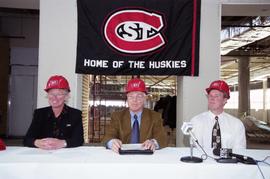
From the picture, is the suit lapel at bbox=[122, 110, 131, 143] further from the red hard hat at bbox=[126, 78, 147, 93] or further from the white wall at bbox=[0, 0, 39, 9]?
the white wall at bbox=[0, 0, 39, 9]

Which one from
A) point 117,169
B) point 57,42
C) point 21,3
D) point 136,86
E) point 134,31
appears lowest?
point 117,169

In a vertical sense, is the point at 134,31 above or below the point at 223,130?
above

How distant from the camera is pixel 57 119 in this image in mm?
2746

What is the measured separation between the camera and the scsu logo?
4.06 meters

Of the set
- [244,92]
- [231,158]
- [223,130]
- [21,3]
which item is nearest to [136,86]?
Result: [223,130]

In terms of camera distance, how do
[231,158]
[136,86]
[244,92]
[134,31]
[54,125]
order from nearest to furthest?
[231,158]
[136,86]
[54,125]
[134,31]
[244,92]

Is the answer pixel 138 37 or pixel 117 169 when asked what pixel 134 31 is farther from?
pixel 117 169

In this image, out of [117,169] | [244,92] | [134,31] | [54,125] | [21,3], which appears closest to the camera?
[117,169]

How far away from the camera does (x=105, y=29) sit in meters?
4.05

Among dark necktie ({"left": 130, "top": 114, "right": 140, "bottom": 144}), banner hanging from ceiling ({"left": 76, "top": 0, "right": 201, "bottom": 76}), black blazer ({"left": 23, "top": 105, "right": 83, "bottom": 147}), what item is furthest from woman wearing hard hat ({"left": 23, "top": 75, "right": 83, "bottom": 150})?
banner hanging from ceiling ({"left": 76, "top": 0, "right": 201, "bottom": 76})

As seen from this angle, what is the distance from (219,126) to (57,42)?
7.68 feet

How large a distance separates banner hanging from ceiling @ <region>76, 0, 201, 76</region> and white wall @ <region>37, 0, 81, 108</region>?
11 centimetres

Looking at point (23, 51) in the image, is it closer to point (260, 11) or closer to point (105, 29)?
point (105, 29)

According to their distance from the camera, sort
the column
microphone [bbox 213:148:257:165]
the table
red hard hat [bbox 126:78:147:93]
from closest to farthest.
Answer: the table
microphone [bbox 213:148:257:165]
red hard hat [bbox 126:78:147:93]
the column
